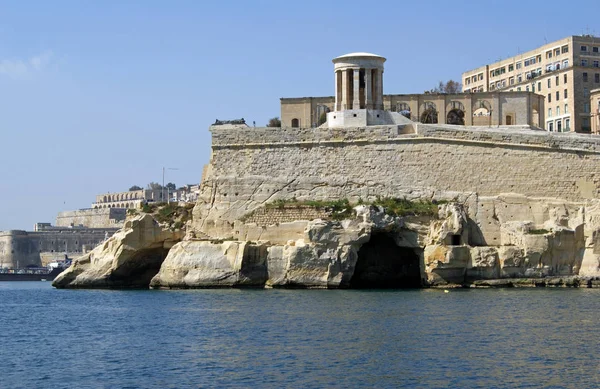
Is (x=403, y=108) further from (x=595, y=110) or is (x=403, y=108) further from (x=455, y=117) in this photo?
(x=595, y=110)

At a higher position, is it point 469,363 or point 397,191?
point 397,191

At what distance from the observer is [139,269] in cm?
4544

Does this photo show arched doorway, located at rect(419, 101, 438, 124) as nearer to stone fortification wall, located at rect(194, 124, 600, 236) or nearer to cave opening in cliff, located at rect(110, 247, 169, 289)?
stone fortification wall, located at rect(194, 124, 600, 236)

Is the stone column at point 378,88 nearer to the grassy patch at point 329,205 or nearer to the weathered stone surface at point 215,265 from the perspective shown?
the grassy patch at point 329,205

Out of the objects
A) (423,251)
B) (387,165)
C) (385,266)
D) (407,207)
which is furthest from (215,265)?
(387,165)

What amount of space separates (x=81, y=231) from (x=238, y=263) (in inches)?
2410

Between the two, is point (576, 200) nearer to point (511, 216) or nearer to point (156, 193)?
point (511, 216)

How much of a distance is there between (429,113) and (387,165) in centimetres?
960

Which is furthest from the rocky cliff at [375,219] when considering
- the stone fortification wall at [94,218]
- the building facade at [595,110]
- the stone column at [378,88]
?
the stone fortification wall at [94,218]

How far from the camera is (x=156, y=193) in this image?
371ft

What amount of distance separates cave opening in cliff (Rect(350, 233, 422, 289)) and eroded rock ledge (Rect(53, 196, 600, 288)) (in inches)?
25.0

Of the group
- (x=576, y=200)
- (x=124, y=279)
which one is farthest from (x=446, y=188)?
(x=124, y=279)

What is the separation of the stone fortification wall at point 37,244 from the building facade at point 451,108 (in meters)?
46.8

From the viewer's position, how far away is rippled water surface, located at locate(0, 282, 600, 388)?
67.9 ft
